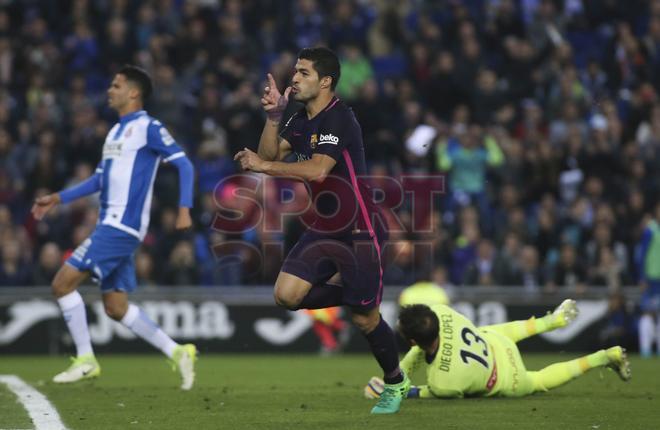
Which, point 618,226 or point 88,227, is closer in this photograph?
point 88,227

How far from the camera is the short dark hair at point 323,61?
8.69m

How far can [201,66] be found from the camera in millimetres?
19500

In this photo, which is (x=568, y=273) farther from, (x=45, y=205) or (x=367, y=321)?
(x=367, y=321)

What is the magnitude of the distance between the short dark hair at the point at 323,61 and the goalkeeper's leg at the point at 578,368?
3.02 meters

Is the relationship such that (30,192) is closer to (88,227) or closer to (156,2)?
(88,227)

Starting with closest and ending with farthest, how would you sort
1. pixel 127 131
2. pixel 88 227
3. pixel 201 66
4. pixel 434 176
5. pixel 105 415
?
pixel 105 415 < pixel 127 131 < pixel 88 227 < pixel 434 176 < pixel 201 66

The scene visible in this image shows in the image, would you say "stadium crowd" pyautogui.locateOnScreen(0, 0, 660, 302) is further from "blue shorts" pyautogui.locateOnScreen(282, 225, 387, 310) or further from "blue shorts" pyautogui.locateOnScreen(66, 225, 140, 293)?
"blue shorts" pyautogui.locateOnScreen(282, 225, 387, 310)

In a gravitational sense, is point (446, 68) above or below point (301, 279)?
above

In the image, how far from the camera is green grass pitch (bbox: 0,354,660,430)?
815 centimetres

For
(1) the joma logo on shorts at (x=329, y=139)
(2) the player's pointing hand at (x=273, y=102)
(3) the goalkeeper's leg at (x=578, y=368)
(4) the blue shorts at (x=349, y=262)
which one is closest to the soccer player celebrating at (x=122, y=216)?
(2) the player's pointing hand at (x=273, y=102)

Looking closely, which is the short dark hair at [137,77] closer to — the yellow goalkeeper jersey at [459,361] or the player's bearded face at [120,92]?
the player's bearded face at [120,92]

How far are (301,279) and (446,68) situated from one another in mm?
11979

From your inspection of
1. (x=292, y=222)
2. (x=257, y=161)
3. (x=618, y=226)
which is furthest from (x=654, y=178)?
(x=257, y=161)

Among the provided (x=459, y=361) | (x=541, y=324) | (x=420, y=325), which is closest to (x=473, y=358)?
(x=459, y=361)
